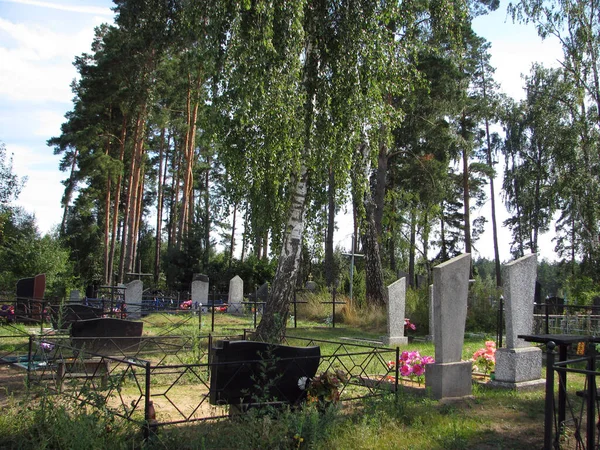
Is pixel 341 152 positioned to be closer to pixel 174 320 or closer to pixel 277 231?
pixel 277 231

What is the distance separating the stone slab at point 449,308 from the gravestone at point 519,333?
1.03 meters

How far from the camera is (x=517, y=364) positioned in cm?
919

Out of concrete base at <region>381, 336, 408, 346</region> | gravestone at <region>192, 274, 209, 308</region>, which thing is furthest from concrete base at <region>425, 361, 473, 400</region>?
gravestone at <region>192, 274, 209, 308</region>

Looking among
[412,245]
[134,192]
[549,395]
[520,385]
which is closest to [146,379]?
[549,395]

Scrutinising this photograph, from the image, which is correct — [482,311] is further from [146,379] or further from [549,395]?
[146,379]

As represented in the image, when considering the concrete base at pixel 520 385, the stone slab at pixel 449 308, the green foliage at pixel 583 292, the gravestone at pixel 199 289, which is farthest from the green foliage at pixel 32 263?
the concrete base at pixel 520 385

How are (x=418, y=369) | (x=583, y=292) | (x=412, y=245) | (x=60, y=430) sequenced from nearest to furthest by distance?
(x=60, y=430) < (x=418, y=369) < (x=583, y=292) < (x=412, y=245)

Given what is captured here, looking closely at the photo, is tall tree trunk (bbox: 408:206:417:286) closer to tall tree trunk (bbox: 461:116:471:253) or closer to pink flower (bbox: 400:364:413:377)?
tall tree trunk (bbox: 461:116:471:253)

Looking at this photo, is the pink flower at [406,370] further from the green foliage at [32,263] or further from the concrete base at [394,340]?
the green foliage at [32,263]

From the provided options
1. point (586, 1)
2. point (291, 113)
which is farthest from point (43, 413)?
point (586, 1)

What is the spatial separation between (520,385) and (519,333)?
87 cm

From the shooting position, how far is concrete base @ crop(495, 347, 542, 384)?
9.18 metres

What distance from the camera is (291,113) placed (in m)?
10.7

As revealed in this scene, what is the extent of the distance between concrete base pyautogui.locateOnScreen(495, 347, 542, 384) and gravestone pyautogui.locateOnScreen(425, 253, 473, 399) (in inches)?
34.4
